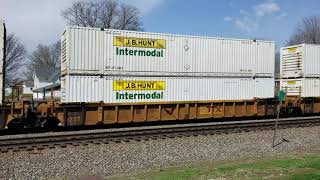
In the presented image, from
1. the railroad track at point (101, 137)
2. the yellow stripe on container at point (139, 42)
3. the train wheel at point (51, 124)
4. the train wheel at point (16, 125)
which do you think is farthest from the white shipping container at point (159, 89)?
the railroad track at point (101, 137)

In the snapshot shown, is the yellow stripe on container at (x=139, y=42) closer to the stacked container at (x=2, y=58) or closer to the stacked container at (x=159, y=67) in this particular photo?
the stacked container at (x=159, y=67)

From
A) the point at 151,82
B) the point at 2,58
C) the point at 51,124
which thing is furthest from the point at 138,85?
the point at 2,58

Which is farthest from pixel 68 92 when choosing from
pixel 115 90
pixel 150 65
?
pixel 150 65

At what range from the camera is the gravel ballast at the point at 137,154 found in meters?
9.80

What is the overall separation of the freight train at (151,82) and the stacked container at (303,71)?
0.89 m

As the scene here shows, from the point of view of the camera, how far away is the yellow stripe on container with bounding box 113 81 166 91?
16984 mm

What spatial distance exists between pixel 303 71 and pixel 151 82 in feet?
30.5

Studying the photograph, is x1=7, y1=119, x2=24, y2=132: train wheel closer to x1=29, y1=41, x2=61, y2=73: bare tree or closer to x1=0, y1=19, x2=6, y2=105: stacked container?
x1=0, y1=19, x2=6, y2=105: stacked container

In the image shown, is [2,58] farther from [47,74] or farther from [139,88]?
[47,74]

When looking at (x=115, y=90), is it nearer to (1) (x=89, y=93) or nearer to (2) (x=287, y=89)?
(1) (x=89, y=93)

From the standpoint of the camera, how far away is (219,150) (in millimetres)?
12430

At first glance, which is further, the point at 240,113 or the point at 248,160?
the point at 240,113

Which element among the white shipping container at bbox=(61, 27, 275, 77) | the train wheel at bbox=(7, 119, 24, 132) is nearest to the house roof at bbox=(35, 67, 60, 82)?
the white shipping container at bbox=(61, 27, 275, 77)

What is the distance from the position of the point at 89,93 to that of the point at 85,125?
1759 millimetres
